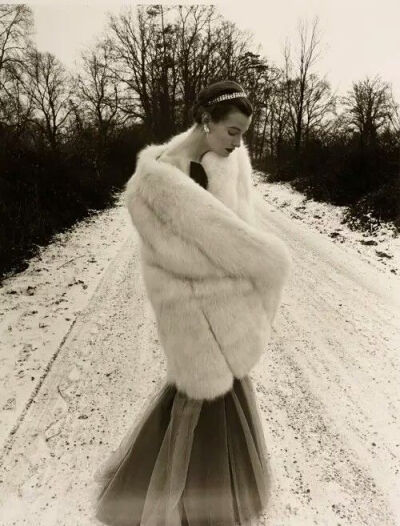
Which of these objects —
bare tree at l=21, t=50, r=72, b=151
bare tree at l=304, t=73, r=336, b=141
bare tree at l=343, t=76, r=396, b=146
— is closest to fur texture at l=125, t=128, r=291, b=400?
bare tree at l=343, t=76, r=396, b=146

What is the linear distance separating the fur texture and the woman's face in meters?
0.04

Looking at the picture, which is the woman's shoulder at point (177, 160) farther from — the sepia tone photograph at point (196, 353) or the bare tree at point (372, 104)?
A: the bare tree at point (372, 104)

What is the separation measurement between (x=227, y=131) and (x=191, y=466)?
1418mm

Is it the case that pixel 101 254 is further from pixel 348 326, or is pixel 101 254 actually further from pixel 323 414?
pixel 323 414

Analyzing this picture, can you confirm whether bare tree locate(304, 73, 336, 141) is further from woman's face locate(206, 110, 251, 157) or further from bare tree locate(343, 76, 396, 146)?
woman's face locate(206, 110, 251, 157)

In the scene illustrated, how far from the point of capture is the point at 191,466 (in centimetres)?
179

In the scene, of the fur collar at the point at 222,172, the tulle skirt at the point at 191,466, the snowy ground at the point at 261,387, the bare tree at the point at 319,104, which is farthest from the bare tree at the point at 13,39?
the bare tree at the point at 319,104

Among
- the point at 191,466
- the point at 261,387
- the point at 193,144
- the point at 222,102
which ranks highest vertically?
the point at 222,102

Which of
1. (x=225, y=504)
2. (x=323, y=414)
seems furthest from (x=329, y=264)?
(x=225, y=504)

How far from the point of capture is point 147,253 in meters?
1.53

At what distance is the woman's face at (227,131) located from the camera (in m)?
1.47

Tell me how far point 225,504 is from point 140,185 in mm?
1446

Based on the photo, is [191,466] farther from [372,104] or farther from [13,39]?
[372,104]

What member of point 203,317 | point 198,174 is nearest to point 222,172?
point 198,174
